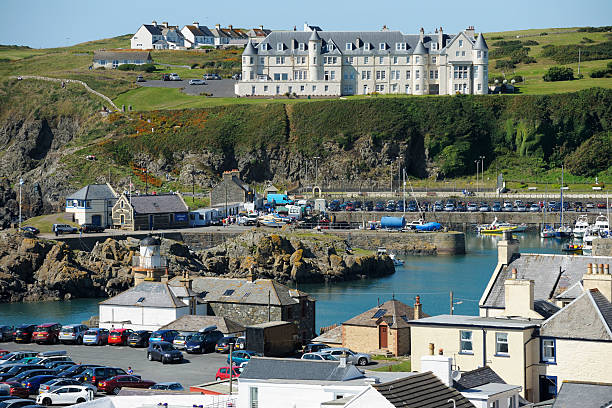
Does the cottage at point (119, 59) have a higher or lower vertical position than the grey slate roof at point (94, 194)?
higher

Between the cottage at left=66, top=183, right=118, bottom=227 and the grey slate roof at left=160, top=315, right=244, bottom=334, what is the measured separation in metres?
54.2

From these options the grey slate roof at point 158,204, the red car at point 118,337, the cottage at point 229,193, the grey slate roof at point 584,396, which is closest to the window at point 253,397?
the grey slate roof at point 584,396

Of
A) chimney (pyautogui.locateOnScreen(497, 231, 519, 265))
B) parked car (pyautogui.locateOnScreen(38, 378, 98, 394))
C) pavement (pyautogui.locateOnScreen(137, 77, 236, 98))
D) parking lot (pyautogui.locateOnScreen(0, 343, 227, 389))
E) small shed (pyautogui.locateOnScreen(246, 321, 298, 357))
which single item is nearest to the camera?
parked car (pyautogui.locateOnScreen(38, 378, 98, 394))

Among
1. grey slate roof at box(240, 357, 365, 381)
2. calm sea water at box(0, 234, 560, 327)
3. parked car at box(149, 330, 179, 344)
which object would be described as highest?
grey slate roof at box(240, 357, 365, 381)

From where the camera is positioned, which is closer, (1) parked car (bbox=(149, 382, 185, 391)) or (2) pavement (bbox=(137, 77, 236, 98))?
(1) parked car (bbox=(149, 382, 185, 391))

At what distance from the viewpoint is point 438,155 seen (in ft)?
479

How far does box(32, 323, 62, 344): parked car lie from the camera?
4877 centimetres

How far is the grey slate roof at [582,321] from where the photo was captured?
32.0 meters

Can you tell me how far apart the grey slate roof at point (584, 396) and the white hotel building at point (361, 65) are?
123257 mm

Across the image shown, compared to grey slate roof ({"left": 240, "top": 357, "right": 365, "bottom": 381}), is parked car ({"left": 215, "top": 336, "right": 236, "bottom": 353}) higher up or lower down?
lower down

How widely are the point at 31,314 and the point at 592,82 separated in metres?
111

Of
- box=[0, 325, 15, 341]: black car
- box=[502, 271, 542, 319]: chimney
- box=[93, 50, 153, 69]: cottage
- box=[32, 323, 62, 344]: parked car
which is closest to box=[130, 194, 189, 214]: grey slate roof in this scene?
box=[0, 325, 15, 341]: black car

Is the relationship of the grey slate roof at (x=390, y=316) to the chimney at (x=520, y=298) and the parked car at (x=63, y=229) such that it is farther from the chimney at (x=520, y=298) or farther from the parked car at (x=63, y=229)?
the parked car at (x=63, y=229)

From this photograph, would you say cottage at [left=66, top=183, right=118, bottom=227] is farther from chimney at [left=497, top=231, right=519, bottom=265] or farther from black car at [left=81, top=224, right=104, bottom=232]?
chimney at [left=497, top=231, right=519, bottom=265]
